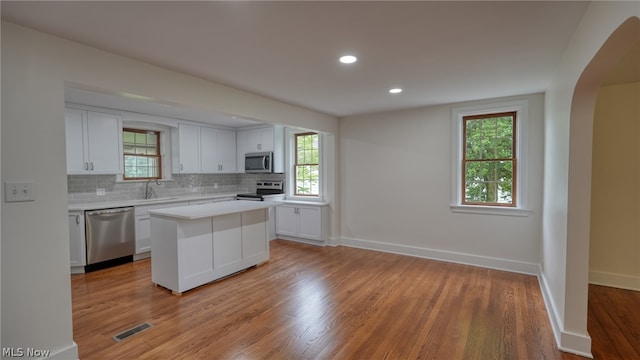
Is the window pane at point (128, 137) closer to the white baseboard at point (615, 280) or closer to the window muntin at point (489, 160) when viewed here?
the window muntin at point (489, 160)

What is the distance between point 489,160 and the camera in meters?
4.15

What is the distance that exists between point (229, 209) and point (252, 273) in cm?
93

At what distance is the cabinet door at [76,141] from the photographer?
13.4 ft

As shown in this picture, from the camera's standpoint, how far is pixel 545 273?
327cm

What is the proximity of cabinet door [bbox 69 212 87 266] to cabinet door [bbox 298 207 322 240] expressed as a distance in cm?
322

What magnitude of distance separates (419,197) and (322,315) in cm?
255

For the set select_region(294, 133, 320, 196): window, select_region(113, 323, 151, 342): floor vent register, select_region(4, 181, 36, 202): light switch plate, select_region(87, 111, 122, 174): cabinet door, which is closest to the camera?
select_region(4, 181, 36, 202): light switch plate

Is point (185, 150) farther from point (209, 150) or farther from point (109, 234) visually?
point (109, 234)

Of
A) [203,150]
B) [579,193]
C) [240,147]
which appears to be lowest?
[579,193]

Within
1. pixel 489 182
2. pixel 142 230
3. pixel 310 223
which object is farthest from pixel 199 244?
pixel 489 182

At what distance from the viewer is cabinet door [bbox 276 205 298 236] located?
5.66 m

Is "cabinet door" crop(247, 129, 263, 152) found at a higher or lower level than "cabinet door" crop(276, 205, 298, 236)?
higher

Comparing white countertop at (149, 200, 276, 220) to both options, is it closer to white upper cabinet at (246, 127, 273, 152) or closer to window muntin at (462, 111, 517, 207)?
white upper cabinet at (246, 127, 273, 152)

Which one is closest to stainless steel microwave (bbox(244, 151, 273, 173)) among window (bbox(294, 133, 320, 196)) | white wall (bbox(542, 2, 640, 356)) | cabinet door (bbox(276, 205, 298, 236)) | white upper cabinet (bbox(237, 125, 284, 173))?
white upper cabinet (bbox(237, 125, 284, 173))
